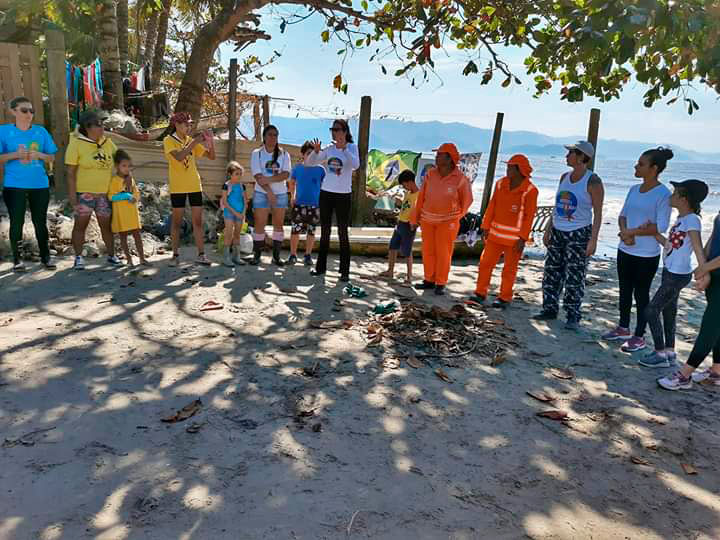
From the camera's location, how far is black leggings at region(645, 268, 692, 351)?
13.6ft

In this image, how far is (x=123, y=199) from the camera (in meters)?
6.34

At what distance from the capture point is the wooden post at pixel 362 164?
1087 cm

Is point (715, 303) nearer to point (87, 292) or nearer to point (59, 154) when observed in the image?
point (87, 292)

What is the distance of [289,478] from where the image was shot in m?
2.69

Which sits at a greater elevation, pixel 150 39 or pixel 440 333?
pixel 150 39

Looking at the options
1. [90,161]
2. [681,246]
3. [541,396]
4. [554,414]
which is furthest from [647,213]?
[90,161]

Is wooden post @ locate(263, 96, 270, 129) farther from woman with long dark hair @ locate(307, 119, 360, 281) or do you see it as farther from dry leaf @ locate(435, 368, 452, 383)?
dry leaf @ locate(435, 368, 452, 383)

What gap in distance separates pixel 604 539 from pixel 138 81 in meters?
15.5

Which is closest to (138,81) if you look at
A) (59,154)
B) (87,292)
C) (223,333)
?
(59,154)

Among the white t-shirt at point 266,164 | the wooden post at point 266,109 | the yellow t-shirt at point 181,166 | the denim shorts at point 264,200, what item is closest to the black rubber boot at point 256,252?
the denim shorts at point 264,200

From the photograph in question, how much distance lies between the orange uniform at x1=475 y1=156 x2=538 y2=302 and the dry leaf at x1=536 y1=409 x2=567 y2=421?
2.45 meters

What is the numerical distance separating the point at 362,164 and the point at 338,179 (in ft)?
15.7

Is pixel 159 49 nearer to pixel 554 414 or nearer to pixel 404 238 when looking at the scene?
pixel 404 238

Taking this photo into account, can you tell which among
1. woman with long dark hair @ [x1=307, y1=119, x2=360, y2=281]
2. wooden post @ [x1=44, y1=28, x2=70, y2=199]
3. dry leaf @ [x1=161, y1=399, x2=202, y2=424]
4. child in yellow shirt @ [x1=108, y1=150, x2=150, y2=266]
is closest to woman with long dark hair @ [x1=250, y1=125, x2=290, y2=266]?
woman with long dark hair @ [x1=307, y1=119, x2=360, y2=281]
